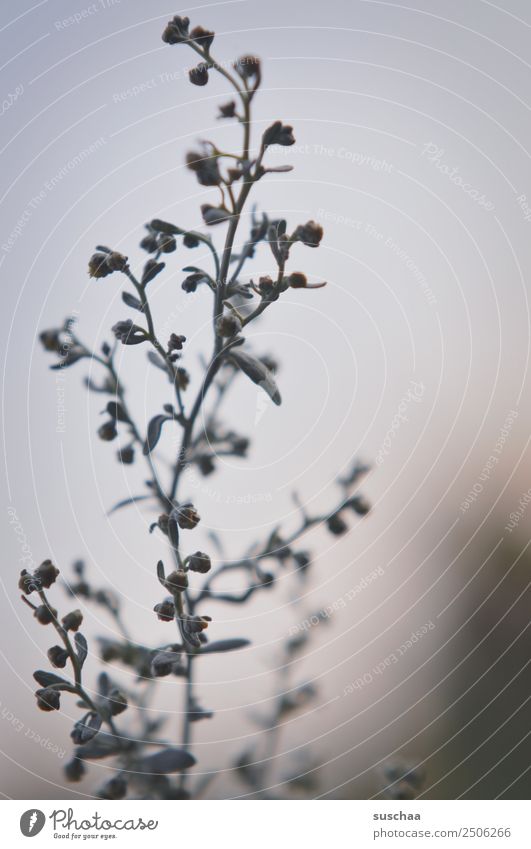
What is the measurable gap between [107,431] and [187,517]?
0.41 ft

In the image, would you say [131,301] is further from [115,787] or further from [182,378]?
[115,787]

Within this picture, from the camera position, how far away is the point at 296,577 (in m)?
0.78

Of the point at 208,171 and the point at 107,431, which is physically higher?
the point at 208,171

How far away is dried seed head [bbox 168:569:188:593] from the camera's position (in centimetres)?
48

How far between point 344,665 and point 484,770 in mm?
211

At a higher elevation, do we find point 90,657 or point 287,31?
point 287,31

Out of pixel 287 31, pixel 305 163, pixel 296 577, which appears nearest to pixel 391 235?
pixel 305 163

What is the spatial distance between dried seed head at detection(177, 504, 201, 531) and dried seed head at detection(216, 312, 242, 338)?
A: 0.12 m

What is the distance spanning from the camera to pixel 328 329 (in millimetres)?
841

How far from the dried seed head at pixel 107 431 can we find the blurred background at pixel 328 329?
0.16 m

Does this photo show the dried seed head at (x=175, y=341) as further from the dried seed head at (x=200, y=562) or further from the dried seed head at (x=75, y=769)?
the dried seed head at (x=75, y=769)

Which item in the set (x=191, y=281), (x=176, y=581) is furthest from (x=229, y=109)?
(x=176, y=581)
